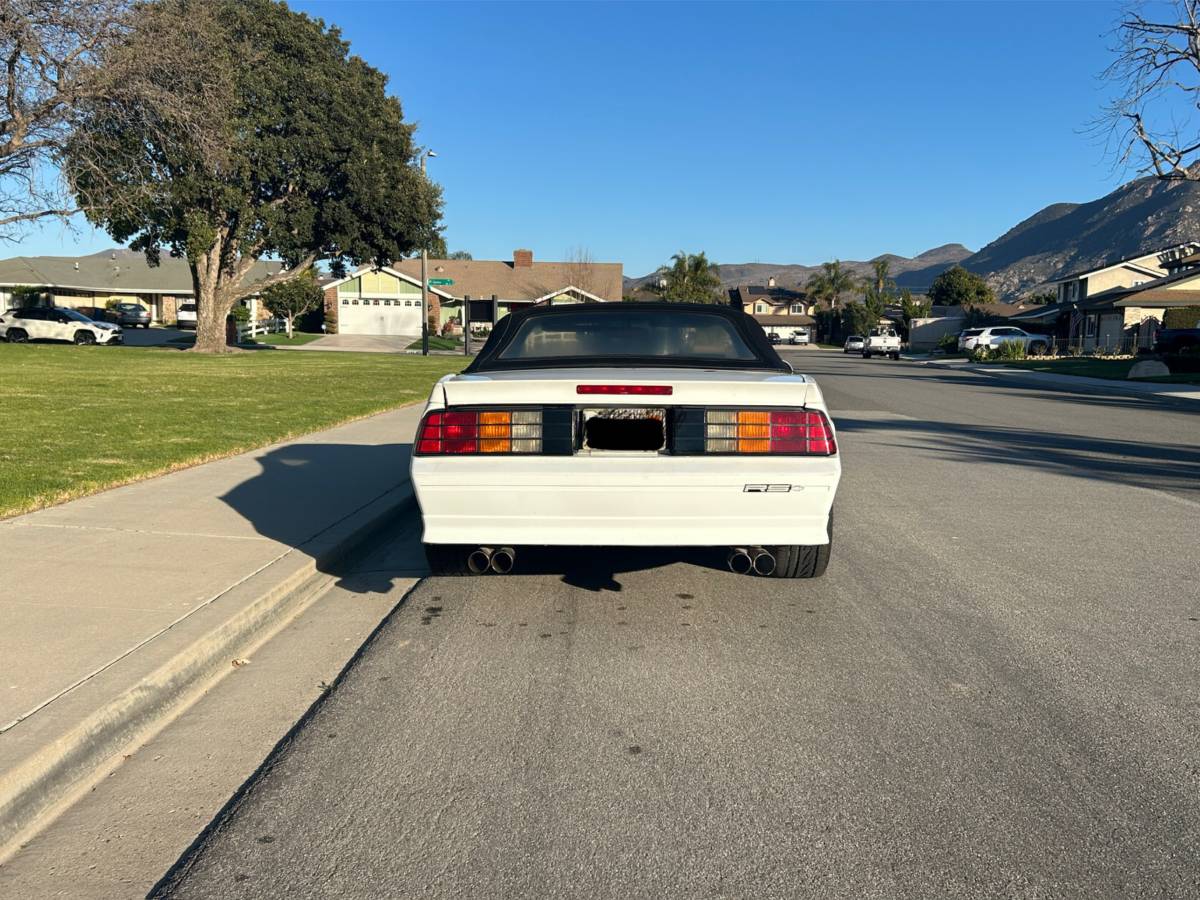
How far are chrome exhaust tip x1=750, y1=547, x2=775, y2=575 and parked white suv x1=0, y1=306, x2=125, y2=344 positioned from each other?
129 ft

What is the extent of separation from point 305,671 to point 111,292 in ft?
230

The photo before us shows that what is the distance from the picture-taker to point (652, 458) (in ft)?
16.1

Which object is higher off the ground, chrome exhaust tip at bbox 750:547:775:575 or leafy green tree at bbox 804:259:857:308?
leafy green tree at bbox 804:259:857:308

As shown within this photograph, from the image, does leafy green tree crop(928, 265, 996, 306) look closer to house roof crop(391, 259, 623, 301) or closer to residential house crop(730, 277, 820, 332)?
residential house crop(730, 277, 820, 332)

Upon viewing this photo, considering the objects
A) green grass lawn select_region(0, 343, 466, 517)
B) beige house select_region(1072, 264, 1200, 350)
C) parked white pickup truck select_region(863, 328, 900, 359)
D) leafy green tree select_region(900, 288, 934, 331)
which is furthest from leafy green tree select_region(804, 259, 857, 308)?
green grass lawn select_region(0, 343, 466, 517)

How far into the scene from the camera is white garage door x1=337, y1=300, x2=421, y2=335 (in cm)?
6488

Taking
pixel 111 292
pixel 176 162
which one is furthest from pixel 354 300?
pixel 176 162

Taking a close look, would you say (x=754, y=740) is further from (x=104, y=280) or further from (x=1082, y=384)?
(x=104, y=280)

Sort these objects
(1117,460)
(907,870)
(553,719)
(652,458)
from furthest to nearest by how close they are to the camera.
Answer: (1117,460) < (652,458) < (553,719) < (907,870)

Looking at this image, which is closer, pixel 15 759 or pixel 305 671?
pixel 15 759

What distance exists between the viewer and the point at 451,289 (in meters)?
69.6

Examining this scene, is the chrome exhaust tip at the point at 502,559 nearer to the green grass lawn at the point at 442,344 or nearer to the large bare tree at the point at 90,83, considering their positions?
the large bare tree at the point at 90,83

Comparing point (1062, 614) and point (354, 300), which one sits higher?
point (354, 300)

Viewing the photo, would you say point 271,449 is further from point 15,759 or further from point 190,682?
point 15,759
